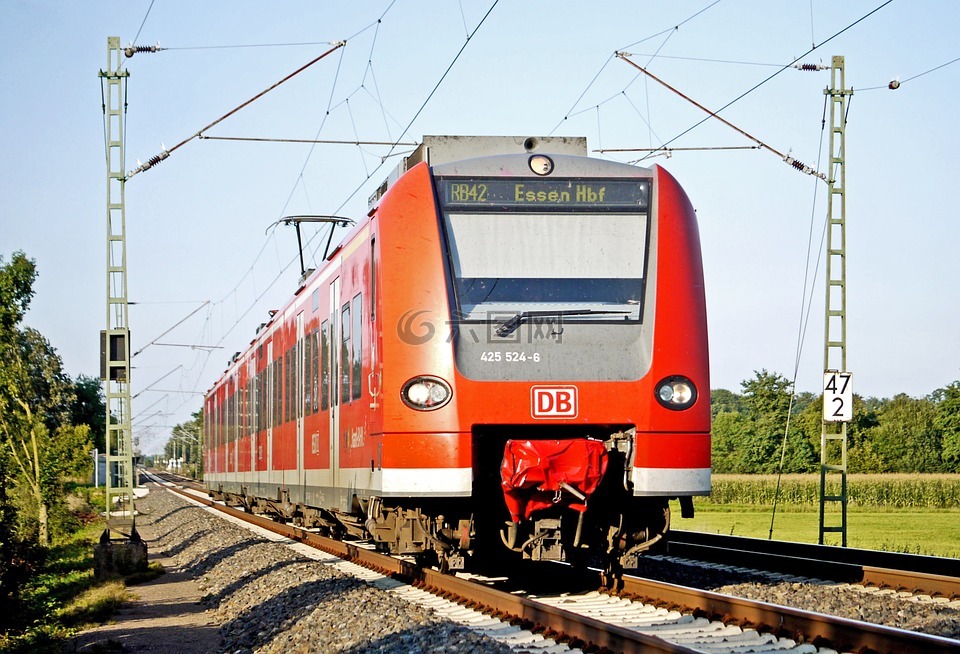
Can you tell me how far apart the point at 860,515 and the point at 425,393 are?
1956 centimetres

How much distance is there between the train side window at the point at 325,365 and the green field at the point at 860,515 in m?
7.84

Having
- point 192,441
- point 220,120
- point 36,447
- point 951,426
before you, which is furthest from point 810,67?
point 192,441

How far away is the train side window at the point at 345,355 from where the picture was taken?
38.7 feet

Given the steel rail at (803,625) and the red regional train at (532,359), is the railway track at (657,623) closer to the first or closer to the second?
the steel rail at (803,625)

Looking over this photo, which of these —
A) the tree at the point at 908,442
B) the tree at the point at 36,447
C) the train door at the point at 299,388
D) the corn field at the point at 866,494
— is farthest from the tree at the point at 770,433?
the train door at the point at 299,388

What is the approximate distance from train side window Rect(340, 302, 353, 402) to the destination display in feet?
7.48

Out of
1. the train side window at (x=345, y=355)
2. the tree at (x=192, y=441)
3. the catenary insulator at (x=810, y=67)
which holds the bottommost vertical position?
the tree at (x=192, y=441)

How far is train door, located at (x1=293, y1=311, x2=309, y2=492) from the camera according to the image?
51.9 ft

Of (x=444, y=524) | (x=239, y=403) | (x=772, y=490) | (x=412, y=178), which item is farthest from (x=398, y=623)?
(x=772, y=490)

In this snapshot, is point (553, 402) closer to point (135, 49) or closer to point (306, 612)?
point (306, 612)

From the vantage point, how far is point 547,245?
988cm

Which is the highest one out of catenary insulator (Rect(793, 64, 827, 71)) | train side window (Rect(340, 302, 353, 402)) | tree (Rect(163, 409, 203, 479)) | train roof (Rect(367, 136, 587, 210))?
catenary insulator (Rect(793, 64, 827, 71))

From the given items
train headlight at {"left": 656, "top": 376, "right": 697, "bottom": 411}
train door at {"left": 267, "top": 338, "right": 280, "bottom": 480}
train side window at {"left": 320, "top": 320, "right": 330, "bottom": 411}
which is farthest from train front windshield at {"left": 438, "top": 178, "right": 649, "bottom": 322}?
train door at {"left": 267, "top": 338, "right": 280, "bottom": 480}

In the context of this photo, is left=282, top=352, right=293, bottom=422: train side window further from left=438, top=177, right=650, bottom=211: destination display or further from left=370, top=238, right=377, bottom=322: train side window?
left=438, top=177, right=650, bottom=211: destination display
